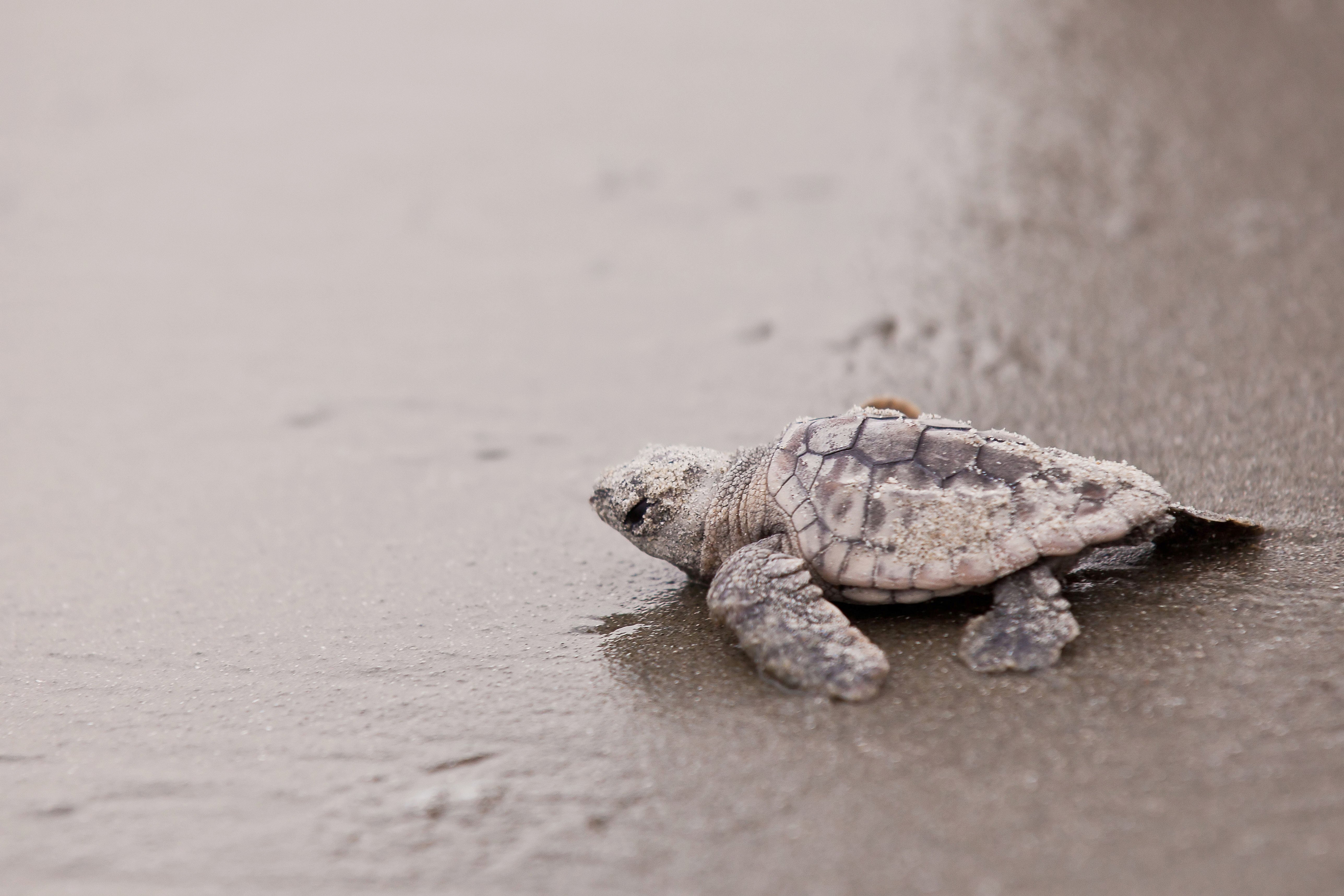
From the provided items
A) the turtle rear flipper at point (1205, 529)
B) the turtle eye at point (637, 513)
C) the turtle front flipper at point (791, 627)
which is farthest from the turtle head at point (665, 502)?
the turtle rear flipper at point (1205, 529)

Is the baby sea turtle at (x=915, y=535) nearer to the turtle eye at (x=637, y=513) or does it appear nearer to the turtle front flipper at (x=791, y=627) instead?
the turtle front flipper at (x=791, y=627)

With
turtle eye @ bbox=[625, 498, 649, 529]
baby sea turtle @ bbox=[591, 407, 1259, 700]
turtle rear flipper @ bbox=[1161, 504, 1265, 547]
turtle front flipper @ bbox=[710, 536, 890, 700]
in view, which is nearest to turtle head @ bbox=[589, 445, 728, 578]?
turtle eye @ bbox=[625, 498, 649, 529]

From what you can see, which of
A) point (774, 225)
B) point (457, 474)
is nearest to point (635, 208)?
point (774, 225)

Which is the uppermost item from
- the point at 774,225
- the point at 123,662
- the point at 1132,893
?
the point at 774,225

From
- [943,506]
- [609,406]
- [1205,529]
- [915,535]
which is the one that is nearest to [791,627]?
[915,535]

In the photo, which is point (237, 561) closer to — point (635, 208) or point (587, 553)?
point (587, 553)
